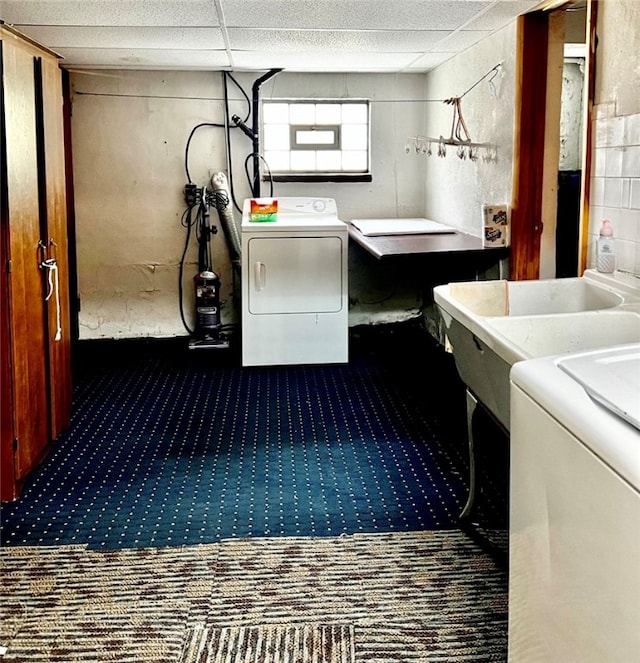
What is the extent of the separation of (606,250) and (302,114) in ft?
10.6

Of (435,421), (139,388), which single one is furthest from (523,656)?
(139,388)

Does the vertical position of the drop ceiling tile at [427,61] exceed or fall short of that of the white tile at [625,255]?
it exceeds it

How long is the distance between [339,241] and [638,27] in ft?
8.31

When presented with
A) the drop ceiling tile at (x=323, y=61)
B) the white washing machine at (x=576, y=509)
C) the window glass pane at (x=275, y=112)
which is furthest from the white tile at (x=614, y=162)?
the window glass pane at (x=275, y=112)

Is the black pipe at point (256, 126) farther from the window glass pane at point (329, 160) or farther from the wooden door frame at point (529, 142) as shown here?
the wooden door frame at point (529, 142)

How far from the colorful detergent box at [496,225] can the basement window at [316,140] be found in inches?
69.4

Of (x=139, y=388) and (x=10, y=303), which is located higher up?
(x=10, y=303)

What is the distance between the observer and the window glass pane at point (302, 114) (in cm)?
558

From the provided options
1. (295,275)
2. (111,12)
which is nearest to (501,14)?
(111,12)

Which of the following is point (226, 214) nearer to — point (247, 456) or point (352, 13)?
point (352, 13)

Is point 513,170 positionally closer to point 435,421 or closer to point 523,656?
point 435,421

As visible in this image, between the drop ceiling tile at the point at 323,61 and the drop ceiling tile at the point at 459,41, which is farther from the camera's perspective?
the drop ceiling tile at the point at 323,61

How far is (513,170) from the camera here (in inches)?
155

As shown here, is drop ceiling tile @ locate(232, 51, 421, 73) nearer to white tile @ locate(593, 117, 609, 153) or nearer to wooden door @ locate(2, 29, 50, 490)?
wooden door @ locate(2, 29, 50, 490)
